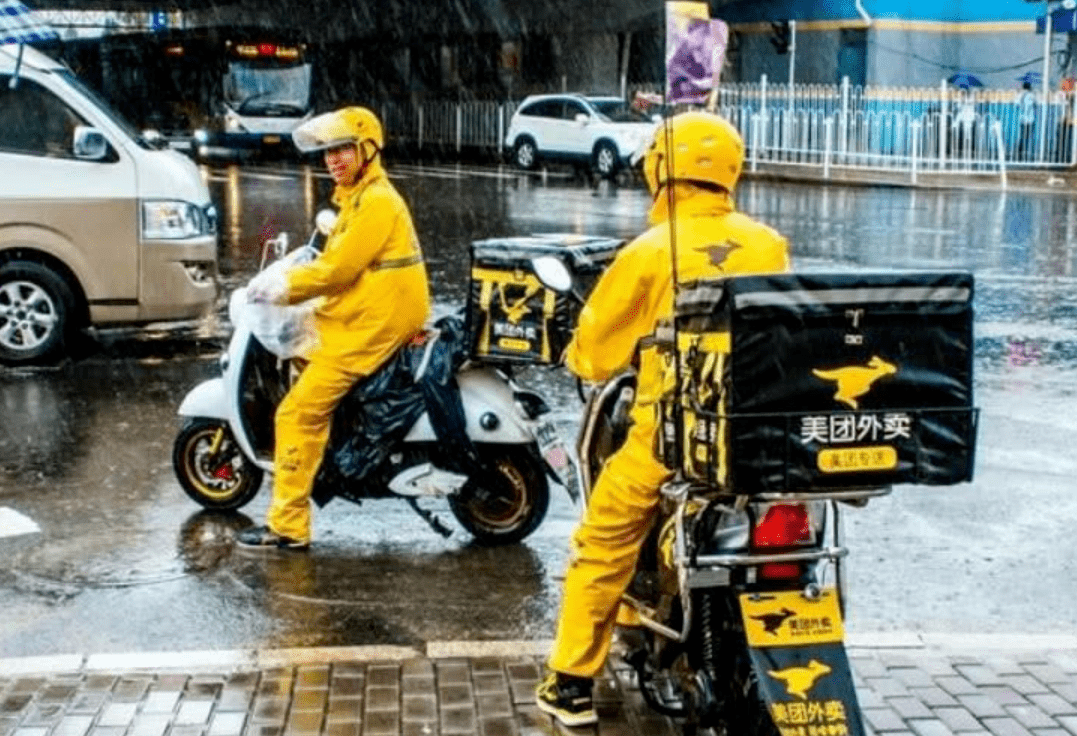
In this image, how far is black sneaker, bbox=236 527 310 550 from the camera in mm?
7098

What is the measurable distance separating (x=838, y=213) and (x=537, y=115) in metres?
12.1

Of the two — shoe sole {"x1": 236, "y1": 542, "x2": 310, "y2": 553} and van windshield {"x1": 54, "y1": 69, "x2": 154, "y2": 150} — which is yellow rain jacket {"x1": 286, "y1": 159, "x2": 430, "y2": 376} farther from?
van windshield {"x1": 54, "y1": 69, "x2": 154, "y2": 150}

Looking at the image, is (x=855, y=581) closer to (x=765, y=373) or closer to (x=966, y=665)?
(x=966, y=665)

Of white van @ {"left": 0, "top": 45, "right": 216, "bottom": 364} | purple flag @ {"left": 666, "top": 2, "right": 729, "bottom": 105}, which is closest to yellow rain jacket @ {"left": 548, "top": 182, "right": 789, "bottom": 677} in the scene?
purple flag @ {"left": 666, "top": 2, "right": 729, "bottom": 105}

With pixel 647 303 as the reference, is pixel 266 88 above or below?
above

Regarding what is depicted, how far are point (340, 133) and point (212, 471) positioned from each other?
5.90 feet

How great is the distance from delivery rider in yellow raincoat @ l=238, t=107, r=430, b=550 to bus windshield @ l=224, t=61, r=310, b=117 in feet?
105

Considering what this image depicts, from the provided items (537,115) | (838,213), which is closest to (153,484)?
(838,213)

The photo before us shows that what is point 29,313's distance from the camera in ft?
37.6

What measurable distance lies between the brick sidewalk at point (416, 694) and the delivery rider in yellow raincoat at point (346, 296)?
1377 millimetres

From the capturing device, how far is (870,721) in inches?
204

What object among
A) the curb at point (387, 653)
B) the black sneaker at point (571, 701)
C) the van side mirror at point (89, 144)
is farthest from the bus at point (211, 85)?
the black sneaker at point (571, 701)

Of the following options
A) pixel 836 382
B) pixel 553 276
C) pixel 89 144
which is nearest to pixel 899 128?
pixel 89 144

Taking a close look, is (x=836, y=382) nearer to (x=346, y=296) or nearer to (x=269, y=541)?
(x=346, y=296)
